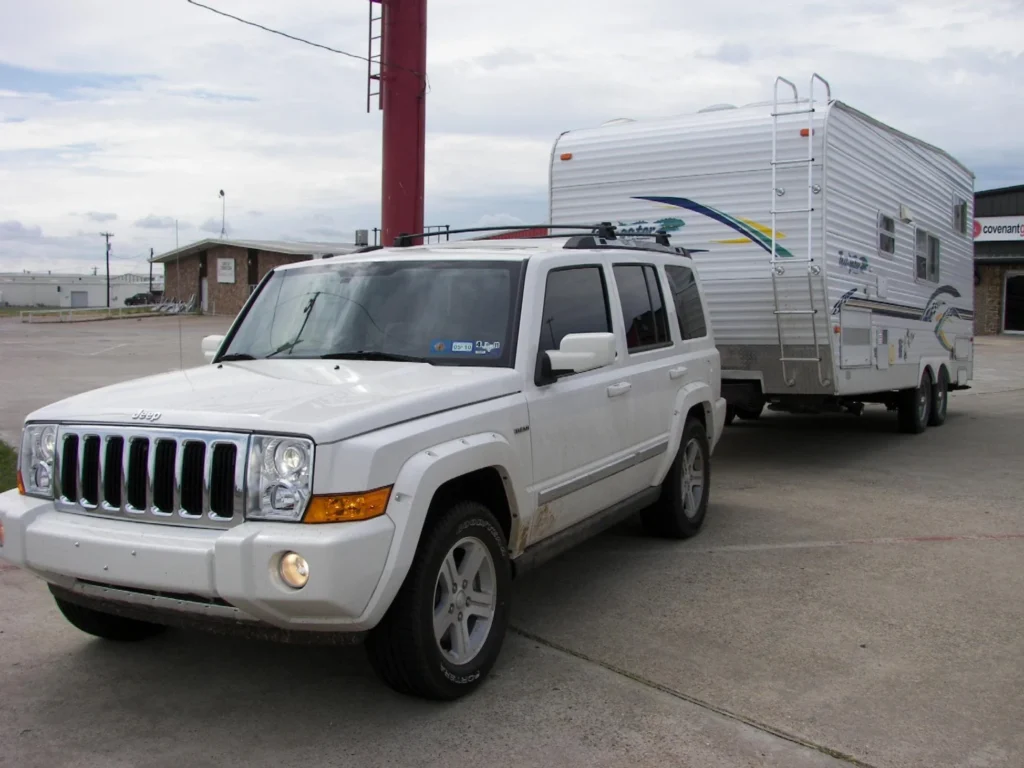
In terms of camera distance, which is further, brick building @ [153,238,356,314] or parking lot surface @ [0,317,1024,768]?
brick building @ [153,238,356,314]

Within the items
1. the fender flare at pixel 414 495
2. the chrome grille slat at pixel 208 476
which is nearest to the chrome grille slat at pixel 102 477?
the chrome grille slat at pixel 208 476

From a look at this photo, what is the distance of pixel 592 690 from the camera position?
14.4 feet

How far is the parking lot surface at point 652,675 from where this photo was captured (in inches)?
151

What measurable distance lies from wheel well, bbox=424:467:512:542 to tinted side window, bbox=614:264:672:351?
162 cm

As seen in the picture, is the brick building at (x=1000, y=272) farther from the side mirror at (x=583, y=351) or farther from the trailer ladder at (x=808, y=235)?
the side mirror at (x=583, y=351)

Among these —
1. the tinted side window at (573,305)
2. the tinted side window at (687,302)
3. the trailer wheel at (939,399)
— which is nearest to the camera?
the tinted side window at (573,305)

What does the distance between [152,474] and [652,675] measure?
2.31m

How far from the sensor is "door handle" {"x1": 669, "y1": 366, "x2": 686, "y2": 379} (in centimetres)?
645

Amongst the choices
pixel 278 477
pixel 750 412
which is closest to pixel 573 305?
pixel 278 477

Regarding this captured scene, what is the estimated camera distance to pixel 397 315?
5.11 metres

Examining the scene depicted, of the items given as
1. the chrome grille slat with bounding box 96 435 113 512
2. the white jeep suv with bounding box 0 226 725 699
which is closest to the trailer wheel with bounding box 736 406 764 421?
the white jeep suv with bounding box 0 226 725 699

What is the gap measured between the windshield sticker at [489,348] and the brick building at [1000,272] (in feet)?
113

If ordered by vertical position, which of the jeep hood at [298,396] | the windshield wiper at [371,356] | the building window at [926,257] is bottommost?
the jeep hood at [298,396]

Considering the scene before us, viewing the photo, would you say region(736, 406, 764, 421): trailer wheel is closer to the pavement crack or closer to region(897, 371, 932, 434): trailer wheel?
region(897, 371, 932, 434): trailer wheel
